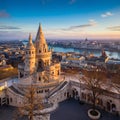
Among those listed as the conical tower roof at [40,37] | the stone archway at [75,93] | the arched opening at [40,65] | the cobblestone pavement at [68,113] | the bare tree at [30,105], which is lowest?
the cobblestone pavement at [68,113]

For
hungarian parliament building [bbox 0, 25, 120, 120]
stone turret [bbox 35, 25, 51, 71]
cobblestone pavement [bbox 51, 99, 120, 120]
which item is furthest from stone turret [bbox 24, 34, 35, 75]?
cobblestone pavement [bbox 51, 99, 120, 120]

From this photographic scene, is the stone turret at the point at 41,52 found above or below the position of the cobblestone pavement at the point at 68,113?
above

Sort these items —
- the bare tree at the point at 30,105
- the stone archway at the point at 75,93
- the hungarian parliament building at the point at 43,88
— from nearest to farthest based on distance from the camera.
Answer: the bare tree at the point at 30,105, the hungarian parliament building at the point at 43,88, the stone archway at the point at 75,93

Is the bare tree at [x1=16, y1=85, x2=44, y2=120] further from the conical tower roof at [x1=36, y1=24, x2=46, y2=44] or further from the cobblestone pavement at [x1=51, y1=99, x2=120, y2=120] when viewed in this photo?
the conical tower roof at [x1=36, y1=24, x2=46, y2=44]

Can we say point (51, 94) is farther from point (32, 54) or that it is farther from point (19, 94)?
point (32, 54)

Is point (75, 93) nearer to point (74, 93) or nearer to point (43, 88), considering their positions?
point (74, 93)

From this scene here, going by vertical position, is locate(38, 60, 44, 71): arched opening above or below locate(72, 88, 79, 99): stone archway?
above

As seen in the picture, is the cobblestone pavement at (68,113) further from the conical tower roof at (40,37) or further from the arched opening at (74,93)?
the conical tower roof at (40,37)

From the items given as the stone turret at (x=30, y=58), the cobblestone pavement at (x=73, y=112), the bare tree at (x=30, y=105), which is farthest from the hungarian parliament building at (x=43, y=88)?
the bare tree at (x=30, y=105)
